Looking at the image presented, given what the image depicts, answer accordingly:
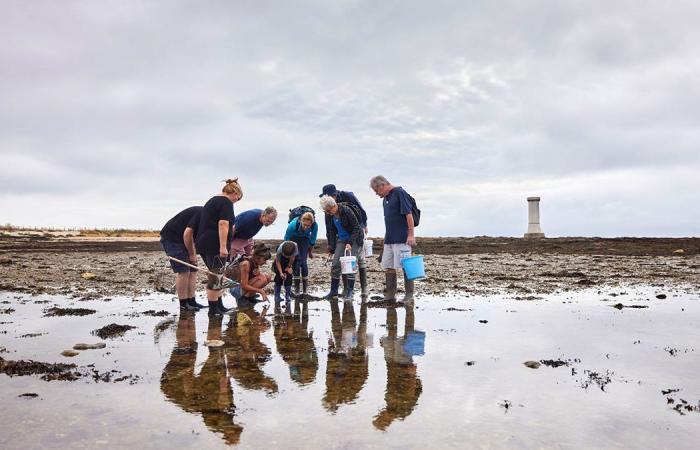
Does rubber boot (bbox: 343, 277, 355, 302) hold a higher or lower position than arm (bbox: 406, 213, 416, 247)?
lower

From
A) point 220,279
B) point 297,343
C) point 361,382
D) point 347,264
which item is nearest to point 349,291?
point 347,264

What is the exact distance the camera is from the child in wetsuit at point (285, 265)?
1110cm

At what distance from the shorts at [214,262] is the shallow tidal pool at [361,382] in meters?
0.82

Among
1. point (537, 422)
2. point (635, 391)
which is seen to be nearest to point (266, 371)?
point (537, 422)

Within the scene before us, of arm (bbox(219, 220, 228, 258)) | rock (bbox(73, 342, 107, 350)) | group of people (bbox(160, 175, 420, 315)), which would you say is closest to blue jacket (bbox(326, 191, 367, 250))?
group of people (bbox(160, 175, 420, 315))

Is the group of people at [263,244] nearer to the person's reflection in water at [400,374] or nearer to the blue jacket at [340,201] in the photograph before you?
the blue jacket at [340,201]

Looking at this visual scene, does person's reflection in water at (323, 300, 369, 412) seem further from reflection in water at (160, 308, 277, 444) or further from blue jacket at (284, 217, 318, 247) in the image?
blue jacket at (284, 217, 318, 247)

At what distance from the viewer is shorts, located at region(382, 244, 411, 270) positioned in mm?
11156

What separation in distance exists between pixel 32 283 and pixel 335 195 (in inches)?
333

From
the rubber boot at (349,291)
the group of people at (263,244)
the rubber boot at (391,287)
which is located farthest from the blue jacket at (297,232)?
the rubber boot at (391,287)

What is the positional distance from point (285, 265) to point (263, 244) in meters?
0.77

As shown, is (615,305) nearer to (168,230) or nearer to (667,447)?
(667,447)

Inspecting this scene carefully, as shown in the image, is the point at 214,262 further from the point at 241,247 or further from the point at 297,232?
the point at 297,232

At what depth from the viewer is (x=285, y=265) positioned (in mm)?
11391
